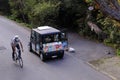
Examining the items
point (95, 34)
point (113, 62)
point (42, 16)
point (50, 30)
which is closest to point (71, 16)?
point (42, 16)

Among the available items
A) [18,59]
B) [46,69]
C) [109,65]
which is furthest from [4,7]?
[109,65]

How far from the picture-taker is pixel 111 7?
17.7 ft

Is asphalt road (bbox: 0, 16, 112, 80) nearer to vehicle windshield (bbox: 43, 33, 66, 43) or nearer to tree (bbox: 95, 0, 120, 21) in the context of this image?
vehicle windshield (bbox: 43, 33, 66, 43)

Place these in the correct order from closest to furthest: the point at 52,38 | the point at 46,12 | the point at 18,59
Result: the point at 18,59 < the point at 52,38 < the point at 46,12

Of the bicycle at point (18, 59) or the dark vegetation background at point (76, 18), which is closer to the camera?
the bicycle at point (18, 59)

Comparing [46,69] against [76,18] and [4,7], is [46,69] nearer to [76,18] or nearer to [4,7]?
[76,18]

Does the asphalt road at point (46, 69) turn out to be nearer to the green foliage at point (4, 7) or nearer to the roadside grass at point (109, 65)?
the roadside grass at point (109, 65)

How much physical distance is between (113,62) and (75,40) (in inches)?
250

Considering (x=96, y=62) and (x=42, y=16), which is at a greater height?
(x=42, y=16)

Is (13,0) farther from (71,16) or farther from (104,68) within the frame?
(104,68)

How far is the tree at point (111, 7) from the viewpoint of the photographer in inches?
205

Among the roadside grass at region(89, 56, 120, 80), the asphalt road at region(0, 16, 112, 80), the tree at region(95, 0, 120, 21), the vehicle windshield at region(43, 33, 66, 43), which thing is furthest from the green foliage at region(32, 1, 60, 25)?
the tree at region(95, 0, 120, 21)

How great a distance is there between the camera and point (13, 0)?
1467 inches

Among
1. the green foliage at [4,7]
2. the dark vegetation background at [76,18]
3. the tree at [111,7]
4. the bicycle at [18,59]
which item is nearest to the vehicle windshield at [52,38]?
the bicycle at [18,59]
